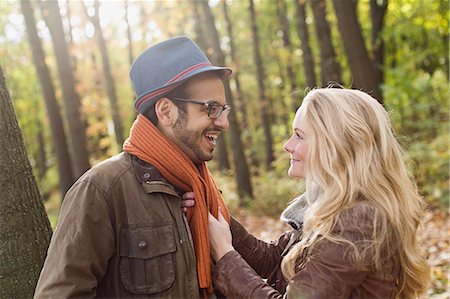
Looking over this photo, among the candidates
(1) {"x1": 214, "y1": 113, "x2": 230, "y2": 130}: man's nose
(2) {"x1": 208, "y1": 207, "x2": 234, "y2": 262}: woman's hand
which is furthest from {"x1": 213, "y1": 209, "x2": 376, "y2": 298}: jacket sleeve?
(1) {"x1": 214, "y1": 113, "x2": 230, "y2": 130}: man's nose

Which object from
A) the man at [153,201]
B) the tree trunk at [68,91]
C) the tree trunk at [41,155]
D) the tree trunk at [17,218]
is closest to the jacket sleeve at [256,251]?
the man at [153,201]

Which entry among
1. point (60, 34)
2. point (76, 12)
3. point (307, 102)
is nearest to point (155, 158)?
point (307, 102)

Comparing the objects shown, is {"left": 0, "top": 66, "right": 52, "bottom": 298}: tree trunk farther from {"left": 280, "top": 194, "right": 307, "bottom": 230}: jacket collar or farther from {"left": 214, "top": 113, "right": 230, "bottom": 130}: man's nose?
{"left": 280, "top": 194, "right": 307, "bottom": 230}: jacket collar

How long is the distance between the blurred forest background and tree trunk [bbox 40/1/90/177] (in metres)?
0.02

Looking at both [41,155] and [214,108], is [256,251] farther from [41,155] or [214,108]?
[41,155]

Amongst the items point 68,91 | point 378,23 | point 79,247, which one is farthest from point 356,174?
point 378,23

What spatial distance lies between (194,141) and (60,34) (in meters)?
10.2

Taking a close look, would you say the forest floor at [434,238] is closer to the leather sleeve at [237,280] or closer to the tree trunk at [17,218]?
the leather sleeve at [237,280]

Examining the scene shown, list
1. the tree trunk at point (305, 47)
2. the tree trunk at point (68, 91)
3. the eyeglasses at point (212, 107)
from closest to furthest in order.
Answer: the eyeglasses at point (212, 107), the tree trunk at point (68, 91), the tree trunk at point (305, 47)

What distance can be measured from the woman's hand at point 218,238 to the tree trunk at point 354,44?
305 inches

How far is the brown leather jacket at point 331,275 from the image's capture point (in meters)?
2.52

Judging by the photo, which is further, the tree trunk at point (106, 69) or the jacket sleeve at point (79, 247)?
the tree trunk at point (106, 69)

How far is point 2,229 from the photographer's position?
316cm

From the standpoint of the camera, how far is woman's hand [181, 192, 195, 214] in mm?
2912
